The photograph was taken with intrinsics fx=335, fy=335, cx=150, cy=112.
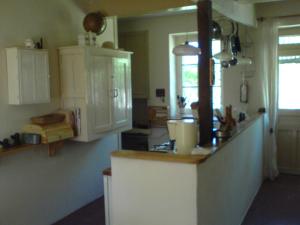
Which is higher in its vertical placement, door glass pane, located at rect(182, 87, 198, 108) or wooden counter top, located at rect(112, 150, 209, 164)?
door glass pane, located at rect(182, 87, 198, 108)

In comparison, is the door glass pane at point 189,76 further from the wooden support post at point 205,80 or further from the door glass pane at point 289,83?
the wooden support post at point 205,80

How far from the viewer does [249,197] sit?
3.91 metres

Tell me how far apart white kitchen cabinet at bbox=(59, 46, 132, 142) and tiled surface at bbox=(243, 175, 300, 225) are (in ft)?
6.18

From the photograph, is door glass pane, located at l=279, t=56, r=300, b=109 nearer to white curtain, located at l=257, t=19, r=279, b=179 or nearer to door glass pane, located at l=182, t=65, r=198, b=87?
white curtain, located at l=257, t=19, r=279, b=179

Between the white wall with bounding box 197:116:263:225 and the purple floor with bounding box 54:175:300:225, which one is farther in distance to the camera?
the purple floor with bounding box 54:175:300:225

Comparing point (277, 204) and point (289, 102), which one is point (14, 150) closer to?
point (277, 204)

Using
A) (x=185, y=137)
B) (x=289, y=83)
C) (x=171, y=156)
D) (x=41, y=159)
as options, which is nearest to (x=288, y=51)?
(x=289, y=83)

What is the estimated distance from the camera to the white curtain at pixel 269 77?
4.71 m

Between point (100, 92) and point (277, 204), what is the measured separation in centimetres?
246

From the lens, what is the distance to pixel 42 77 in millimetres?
3215

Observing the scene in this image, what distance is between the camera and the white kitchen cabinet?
3.50 meters

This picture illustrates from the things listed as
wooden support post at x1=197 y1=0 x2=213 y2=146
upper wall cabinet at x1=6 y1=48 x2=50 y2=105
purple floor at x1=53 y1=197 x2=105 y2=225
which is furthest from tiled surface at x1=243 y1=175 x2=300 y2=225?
upper wall cabinet at x1=6 y1=48 x2=50 y2=105

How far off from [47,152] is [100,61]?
3.71 ft

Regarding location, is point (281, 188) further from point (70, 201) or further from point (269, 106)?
point (70, 201)
